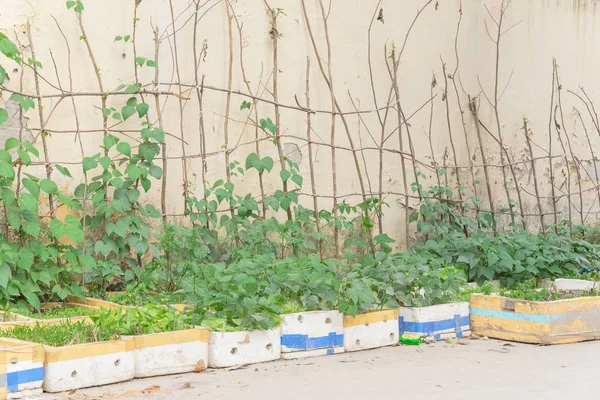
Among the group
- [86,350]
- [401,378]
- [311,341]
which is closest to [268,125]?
[311,341]

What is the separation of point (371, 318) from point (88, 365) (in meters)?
1.98

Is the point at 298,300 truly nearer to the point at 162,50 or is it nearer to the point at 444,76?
the point at 162,50

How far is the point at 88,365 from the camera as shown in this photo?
167 inches

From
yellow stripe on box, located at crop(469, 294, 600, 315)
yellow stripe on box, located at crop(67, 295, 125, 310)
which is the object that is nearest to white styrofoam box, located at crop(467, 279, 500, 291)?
yellow stripe on box, located at crop(469, 294, 600, 315)

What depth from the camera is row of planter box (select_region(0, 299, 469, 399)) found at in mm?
4090

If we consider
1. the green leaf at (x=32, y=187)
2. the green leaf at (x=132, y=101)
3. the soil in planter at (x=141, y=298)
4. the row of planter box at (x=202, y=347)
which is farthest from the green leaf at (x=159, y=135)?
the row of planter box at (x=202, y=347)

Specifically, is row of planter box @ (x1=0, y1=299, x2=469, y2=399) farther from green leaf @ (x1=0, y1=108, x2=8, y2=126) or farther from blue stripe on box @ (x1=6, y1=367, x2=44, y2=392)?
green leaf @ (x1=0, y1=108, x2=8, y2=126)

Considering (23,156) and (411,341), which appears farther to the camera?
(411,341)

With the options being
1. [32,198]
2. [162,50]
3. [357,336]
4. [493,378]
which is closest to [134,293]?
[32,198]

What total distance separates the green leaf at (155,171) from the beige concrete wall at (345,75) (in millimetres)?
451

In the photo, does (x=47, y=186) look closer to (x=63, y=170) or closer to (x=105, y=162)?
(x=63, y=170)

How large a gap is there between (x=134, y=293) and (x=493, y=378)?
2.54 m

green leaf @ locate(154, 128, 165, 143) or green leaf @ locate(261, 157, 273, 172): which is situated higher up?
green leaf @ locate(154, 128, 165, 143)

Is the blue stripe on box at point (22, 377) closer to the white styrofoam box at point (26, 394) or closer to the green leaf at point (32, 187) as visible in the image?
the white styrofoam box at point (26, 394)
